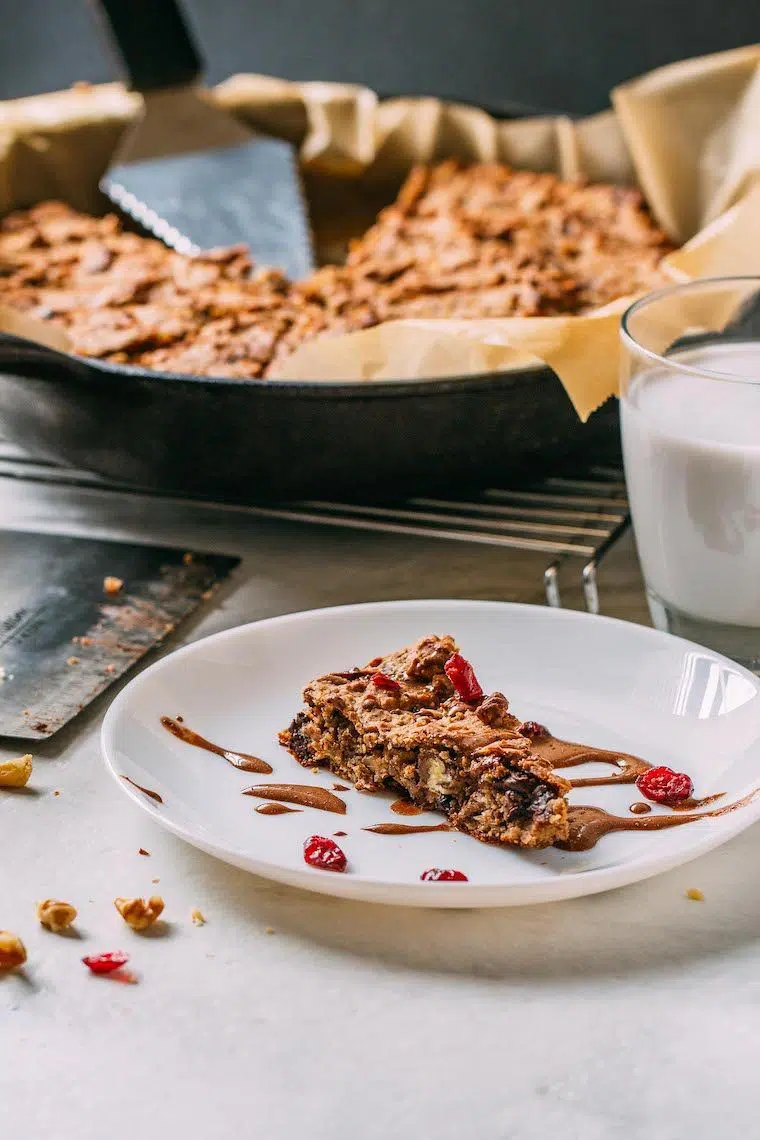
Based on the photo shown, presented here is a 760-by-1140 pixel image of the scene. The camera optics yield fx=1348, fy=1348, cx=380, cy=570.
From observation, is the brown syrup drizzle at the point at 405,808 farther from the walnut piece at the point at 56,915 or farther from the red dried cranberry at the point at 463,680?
the walnut piece at the point at 56,915

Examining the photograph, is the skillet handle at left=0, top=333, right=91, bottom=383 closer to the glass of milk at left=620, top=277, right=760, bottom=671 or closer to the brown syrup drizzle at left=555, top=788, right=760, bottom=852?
the glass of milk at left=620, top=277, right=760, bottom=671

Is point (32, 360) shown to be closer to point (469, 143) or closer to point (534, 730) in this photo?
point (534, 730)

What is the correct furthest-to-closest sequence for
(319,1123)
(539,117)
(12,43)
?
(12,43)
(539,117)
(319,1123)

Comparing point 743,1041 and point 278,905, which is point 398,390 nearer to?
point 278,905

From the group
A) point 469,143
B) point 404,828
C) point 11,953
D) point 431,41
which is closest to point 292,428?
point 404,828

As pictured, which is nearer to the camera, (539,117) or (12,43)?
(539,117)

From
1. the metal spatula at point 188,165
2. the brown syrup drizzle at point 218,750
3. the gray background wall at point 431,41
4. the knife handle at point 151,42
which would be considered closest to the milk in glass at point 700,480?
the brown syrup drizzle at point 218,750

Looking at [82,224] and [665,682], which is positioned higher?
[82,224]

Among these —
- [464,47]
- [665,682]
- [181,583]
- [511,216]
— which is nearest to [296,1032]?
[665,682]
